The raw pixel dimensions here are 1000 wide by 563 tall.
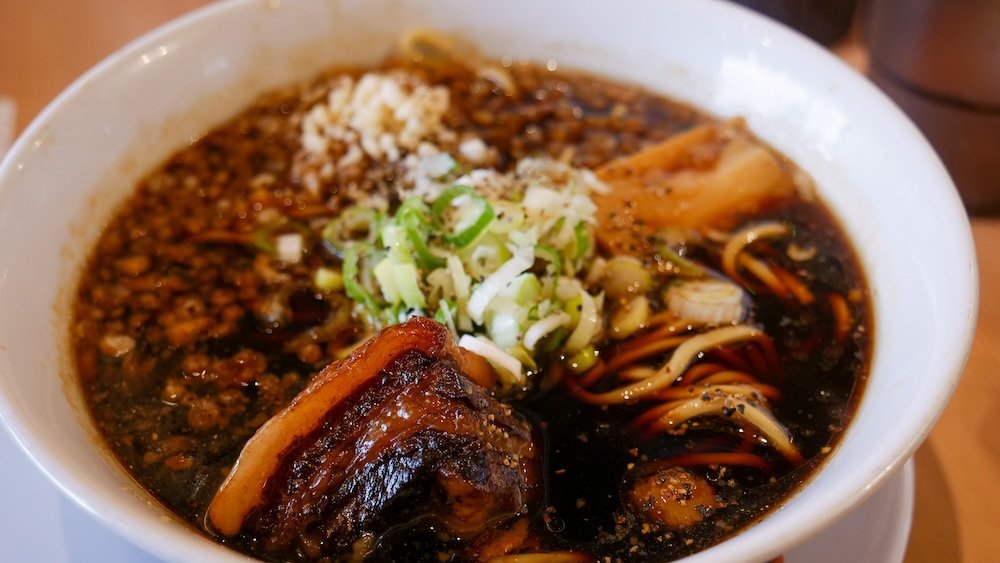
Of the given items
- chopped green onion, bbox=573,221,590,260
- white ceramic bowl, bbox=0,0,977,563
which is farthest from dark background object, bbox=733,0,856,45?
chopped green onion, bbox=573,221,590,260

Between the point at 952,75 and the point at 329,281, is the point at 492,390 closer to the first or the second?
the point at 329,281

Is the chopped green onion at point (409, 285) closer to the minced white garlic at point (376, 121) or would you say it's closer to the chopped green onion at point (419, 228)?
the chopped green onion at point (419, 228)

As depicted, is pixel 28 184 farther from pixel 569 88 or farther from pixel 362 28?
pixel 569 88

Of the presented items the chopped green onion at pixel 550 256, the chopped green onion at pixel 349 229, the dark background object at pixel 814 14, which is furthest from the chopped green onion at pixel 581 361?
the dark background object at pixel 814 14

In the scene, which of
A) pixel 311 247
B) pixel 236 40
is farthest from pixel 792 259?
pixel 236 40

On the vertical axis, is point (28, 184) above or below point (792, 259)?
above

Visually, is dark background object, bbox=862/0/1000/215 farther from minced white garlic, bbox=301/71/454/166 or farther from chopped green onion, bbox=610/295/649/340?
minced white garlic, bbox=301/71/454/166
